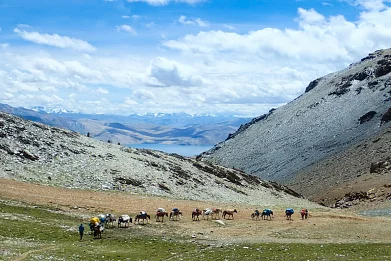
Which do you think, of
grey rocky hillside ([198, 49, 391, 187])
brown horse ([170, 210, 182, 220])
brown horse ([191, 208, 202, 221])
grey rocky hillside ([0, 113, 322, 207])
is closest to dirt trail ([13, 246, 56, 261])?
brown horse ([170, 210, 182, 220])

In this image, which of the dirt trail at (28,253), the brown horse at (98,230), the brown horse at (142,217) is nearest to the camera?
the dirt trail at (28,253)

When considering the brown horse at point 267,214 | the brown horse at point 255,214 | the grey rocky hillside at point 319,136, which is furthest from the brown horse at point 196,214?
the grey rocky hillside at point 319,136

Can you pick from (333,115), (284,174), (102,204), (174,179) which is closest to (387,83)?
(333,115)

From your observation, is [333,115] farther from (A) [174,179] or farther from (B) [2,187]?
(B) [2,187]

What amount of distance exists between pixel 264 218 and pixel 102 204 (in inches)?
802

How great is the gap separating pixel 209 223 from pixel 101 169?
31.0 meters

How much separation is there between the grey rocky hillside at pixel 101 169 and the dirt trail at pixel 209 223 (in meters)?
5.97

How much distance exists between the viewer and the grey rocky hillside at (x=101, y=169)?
6338 cm

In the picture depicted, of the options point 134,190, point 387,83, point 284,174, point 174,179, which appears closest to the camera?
point 134,190

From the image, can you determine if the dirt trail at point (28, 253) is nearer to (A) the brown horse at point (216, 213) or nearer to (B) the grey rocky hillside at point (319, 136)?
(A) the brown horse at point (216, 213)

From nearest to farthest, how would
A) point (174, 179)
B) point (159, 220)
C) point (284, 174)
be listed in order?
point (159, 220) → point (174, 179) → point (284, 174)

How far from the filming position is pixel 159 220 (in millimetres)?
45344

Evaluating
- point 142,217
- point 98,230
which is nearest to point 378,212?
point 142,217

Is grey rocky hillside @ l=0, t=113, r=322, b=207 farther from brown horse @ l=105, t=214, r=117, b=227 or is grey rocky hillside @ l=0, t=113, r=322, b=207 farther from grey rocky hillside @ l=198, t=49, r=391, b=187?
grey rocky hillside @ l=198, t=49, r=391, b=187
